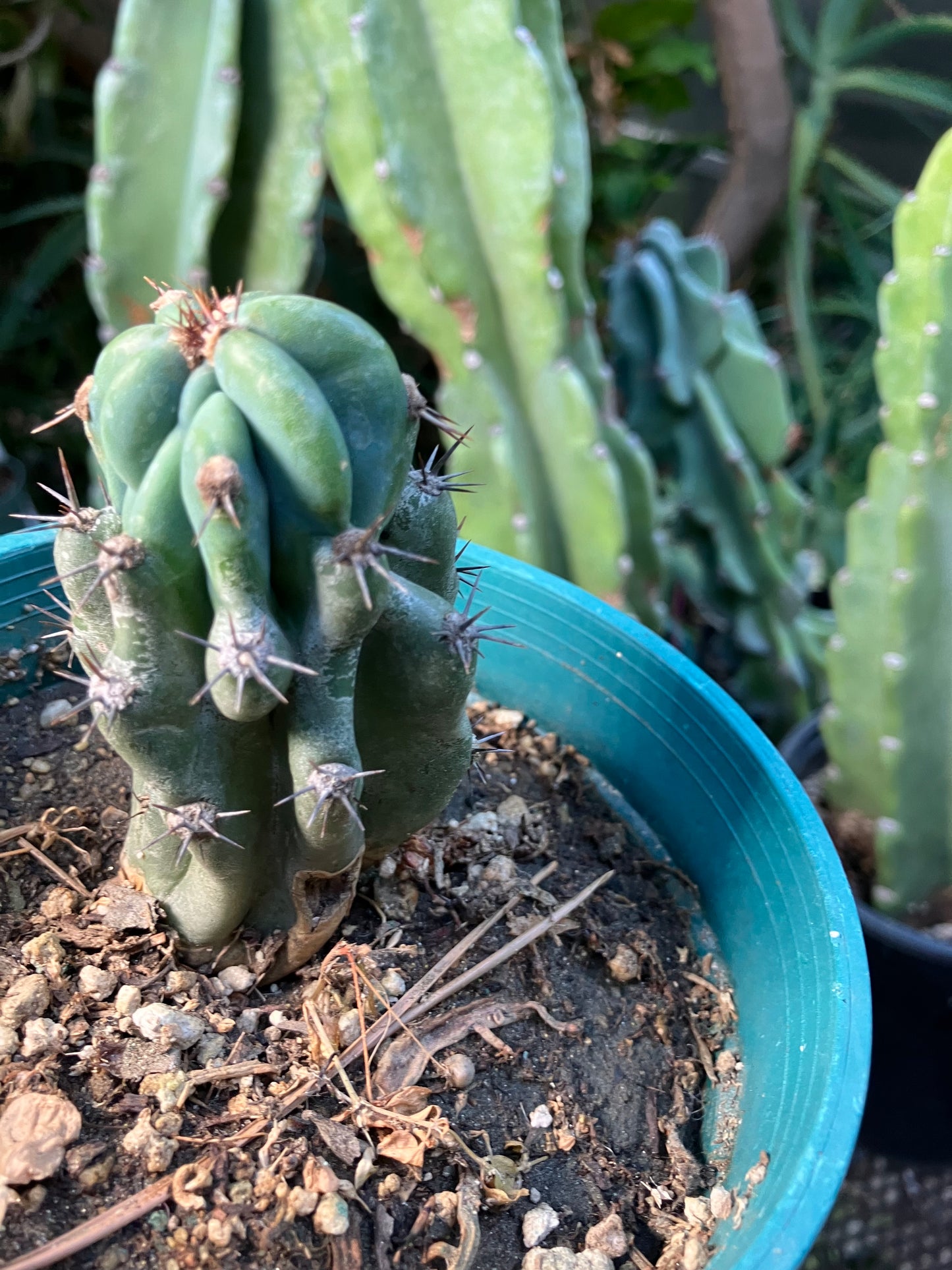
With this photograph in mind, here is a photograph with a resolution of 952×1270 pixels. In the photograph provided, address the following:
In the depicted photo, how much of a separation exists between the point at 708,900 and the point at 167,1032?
1.72 ft

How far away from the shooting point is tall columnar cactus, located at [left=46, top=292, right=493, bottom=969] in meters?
0.60

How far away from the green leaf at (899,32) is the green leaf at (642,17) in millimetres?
417

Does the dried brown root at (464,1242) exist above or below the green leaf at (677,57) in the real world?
below

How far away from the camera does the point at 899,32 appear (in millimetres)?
2107

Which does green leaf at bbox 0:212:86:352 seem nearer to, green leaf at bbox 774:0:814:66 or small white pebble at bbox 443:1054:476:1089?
green leaf at bbox 774:0:814:66

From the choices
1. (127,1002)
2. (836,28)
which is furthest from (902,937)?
(836,28)

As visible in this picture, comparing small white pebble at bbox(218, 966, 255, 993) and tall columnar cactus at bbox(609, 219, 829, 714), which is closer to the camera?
small white pebble at bbox(218, 966, 255, 993)

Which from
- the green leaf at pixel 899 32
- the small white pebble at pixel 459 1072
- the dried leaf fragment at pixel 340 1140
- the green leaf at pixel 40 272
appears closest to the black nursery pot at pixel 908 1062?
the small white pebble at pixel 459 1072

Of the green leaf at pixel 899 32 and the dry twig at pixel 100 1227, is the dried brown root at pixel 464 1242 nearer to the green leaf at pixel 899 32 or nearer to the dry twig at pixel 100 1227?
the dry twig at pixel 100 1227

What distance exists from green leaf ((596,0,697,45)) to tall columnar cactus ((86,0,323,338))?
125 cm

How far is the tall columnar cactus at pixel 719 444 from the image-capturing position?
5.57ft

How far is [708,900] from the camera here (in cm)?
100

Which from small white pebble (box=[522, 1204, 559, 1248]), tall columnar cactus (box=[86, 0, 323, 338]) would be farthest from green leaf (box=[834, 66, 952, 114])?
small white pebble (box=[522, 1204, 559, 1248])

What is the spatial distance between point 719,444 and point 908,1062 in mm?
Result: 1002
